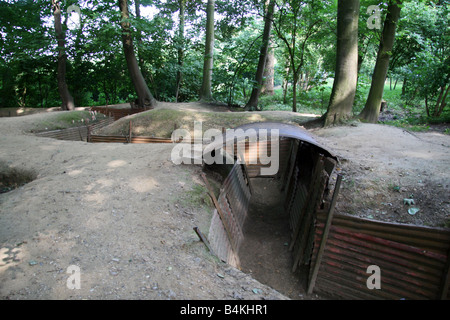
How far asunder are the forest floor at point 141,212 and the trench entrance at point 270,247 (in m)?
0.16

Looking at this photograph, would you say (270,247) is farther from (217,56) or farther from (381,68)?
(217,56)

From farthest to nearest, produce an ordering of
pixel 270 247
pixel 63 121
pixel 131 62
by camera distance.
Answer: pixel 131 62 → pixel 63 121 → pixel 270 247

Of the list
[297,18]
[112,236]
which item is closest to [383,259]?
[112,236]

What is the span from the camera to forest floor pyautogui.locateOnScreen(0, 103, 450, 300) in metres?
3.17

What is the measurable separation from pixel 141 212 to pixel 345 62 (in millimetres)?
8805

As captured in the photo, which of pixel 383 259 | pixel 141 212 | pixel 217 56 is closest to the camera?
pixel 383 259

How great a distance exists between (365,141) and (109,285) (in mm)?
7204

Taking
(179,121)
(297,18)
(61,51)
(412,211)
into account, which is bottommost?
(412,211)

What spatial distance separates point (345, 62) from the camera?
9703 mm

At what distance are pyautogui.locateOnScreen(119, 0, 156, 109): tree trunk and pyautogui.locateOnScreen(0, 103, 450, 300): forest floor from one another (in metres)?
8.99

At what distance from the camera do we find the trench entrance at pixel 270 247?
486 centimetres

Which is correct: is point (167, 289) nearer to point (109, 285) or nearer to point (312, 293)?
point (109, 285)

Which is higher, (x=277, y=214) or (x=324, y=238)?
(x=324, y=238)

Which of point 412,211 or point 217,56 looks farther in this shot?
point 217,56
